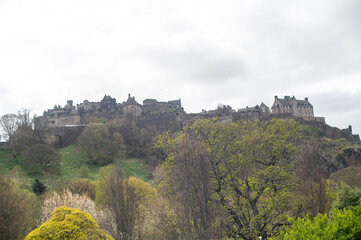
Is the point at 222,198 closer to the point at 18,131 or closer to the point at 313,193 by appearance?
the point at 313,193

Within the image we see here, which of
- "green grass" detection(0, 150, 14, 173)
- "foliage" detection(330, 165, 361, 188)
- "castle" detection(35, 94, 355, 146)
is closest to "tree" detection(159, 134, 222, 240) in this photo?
"foliage" detection(330, 165, 361, 188)

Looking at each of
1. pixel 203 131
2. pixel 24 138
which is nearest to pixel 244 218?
pixel 203 131

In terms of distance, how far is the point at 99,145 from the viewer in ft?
225

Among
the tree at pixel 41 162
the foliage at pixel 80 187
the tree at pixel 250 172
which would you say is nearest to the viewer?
the tree at pixel 250 172

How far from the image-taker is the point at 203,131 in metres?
22.2

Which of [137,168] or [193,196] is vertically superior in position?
[193,196]

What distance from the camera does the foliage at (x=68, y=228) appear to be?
704 inches

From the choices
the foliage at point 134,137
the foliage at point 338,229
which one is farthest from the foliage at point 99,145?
the foliage at point 338,229

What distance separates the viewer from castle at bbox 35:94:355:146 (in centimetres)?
7944

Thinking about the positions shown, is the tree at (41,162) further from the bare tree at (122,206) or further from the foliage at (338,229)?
the foliage at (338,229)

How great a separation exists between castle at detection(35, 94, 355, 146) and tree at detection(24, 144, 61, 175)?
14.7 metres

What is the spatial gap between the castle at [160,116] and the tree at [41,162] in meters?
14.7

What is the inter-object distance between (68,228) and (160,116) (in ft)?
237

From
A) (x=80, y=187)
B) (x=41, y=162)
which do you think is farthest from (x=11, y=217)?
(x=41, y=162)
